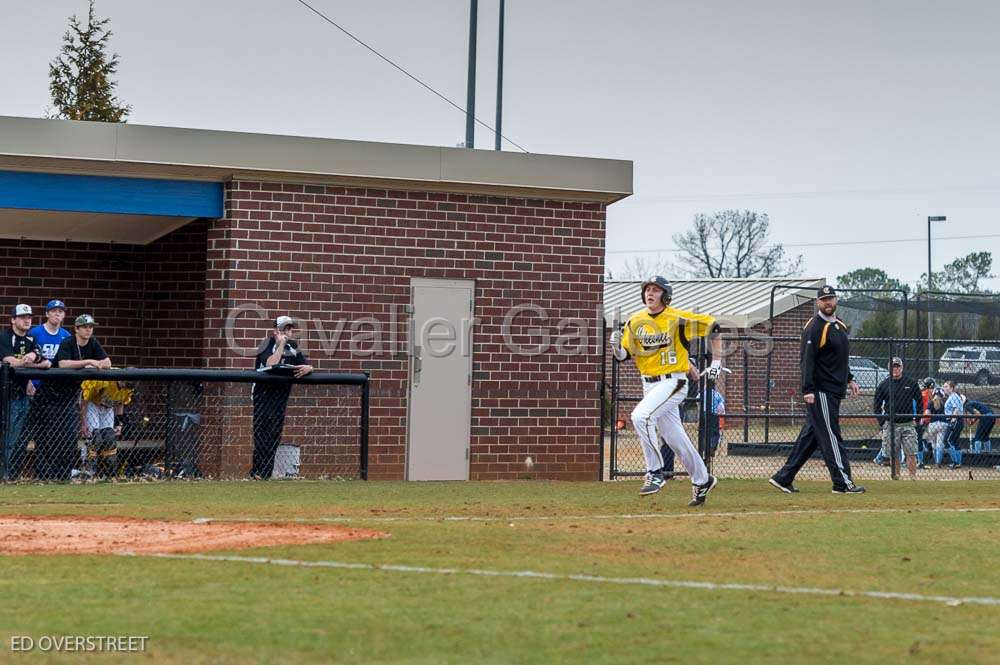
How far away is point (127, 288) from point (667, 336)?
29.4 feet

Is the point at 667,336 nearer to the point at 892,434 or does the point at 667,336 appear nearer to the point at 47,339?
the point at 47,339

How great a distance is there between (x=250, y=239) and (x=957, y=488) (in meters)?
8.35

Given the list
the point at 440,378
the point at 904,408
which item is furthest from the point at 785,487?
the point at 904,408

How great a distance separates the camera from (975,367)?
82.7 feet

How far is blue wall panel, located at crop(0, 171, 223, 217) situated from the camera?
14.9m

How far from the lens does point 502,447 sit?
1655 cm

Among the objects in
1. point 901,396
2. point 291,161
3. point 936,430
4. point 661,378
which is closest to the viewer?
point 661,378

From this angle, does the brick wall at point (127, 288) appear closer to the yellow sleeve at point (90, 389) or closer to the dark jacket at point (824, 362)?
the yellow sleeve at point (90, 389)

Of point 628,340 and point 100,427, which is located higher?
point 628,340

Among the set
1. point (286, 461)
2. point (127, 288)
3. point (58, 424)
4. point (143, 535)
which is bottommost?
point (143, 535)

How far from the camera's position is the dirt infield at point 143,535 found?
8.48 metres

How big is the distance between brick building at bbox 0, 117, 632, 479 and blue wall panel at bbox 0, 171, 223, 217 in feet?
0.05

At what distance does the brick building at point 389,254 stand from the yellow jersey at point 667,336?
4.30 m

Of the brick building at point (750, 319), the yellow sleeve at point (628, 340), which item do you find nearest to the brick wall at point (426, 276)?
the yellow sleeve at point (628, 340)
